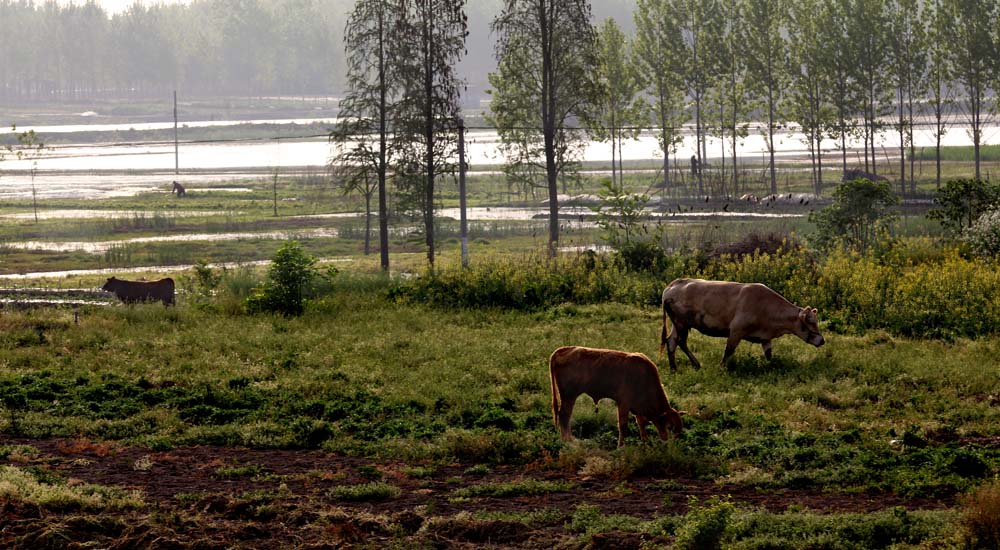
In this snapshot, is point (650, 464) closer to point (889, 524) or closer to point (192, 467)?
point (889, 524)

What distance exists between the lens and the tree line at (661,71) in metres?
33.6

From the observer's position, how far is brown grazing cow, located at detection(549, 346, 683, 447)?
12203 millimetres

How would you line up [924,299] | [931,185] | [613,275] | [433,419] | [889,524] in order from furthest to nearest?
[931,185]
[613,275]
[924,299]
[433,419]
[889,524]

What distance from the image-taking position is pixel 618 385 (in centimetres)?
1222

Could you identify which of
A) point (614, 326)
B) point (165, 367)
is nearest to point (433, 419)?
point (165, 367)

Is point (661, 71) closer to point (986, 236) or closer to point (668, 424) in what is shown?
point (986, 236)

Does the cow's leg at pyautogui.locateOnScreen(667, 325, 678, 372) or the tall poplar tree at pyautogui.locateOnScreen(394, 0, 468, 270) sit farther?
the tall poplar tree at pyautogui.locateOnScreen(394, 0, 468, 270)

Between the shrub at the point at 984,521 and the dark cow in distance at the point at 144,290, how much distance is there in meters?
20.0

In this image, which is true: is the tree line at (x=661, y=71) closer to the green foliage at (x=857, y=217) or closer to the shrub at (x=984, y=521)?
the green foliage at (x=857, y=217)

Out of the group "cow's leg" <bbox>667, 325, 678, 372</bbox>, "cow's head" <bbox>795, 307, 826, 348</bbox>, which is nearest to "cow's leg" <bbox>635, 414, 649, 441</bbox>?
"cow's leg" <bbox>667, 325, 678, 372</bbox>

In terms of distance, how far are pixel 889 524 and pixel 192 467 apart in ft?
23.6

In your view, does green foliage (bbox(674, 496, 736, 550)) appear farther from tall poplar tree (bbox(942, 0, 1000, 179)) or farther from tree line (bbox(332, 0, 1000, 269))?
tall poplar tree (bbox(942, 0, 1000, 179))

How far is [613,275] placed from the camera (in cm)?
2372

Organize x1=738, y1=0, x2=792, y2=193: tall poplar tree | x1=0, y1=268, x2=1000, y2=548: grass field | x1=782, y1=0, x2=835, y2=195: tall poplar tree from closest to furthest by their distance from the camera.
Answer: x1=0, y1=268, x2=1000, y2=548: grass field
x1=782, y1=0, x2=835, y2=195: tall poplar tree
x1=738, y1=0, x2=792, y2=193: tall poplar tree
